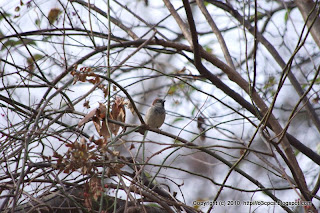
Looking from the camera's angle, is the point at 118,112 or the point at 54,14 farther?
the point at 54,14

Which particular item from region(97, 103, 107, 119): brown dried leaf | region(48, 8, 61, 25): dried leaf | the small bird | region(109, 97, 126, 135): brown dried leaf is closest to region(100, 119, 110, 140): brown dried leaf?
region(97, 103, 107, 119): brown dried leaf

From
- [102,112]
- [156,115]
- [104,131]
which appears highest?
[156,115]

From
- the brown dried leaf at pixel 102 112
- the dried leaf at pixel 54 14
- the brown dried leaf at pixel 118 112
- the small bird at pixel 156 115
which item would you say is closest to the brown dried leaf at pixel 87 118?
the brown dried leaf at pixel 102 112

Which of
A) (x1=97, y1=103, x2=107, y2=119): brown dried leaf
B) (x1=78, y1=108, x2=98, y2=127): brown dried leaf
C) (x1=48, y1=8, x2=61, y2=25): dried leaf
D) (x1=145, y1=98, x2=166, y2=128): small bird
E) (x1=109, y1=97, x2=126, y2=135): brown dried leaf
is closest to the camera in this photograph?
(x1=78, y1=108, x2=98, y2=127): brown dried leaf

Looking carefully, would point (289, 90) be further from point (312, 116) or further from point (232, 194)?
point (312, 116)

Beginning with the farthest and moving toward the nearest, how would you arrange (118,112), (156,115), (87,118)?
(156,115)
(118,112)
(87,118)

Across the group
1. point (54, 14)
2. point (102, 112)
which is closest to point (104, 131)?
point (102, 112)

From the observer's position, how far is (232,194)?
7.32 meters

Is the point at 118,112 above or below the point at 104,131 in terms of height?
above

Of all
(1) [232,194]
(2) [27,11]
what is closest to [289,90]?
(1) [232,194]

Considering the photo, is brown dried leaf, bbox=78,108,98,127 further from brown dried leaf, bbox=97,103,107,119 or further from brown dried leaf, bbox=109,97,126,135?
brown dried leaf, bbox=109,97,126,135

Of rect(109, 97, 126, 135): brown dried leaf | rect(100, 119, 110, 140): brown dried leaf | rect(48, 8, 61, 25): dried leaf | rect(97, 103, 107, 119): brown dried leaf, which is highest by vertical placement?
rect(48, 8, 61, 25): dried leaf

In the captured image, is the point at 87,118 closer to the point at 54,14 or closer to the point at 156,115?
the point at 54,14

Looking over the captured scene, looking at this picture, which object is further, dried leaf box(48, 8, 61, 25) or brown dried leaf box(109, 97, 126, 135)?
dried leaf box(48, 8, 61, 25)
